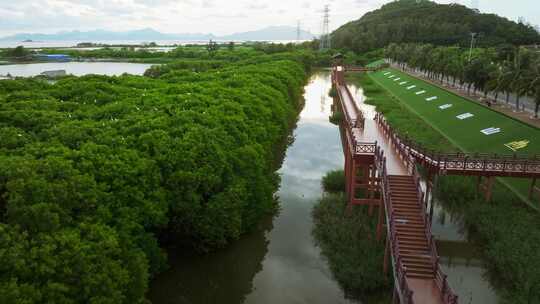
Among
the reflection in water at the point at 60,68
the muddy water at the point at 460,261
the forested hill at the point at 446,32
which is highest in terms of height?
the forested hill at the point at 446,32

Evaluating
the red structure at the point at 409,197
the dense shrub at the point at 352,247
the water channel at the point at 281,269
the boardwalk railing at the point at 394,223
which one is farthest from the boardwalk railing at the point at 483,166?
the dense shrub at the point at 352,247

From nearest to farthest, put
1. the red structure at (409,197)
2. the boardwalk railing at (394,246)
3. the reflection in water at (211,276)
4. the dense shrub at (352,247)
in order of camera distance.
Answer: the boardwalk railing at (394,246) < the red structure at (409,197) < the dense shrub at (352,247) < the reflection in water at (211,276)

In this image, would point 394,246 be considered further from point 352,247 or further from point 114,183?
point 114,183

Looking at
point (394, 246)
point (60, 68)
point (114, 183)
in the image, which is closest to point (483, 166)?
point (394, 246)

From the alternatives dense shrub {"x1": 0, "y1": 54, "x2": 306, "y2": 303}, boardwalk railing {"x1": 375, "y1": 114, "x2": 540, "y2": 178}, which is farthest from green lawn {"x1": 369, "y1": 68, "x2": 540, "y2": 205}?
dense shrub {"x1": 0, "y1": 54, "x2": 306, "y2": 303}

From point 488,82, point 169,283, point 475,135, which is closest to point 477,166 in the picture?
point 475,135

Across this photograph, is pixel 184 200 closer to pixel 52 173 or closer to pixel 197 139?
pixel 197 139

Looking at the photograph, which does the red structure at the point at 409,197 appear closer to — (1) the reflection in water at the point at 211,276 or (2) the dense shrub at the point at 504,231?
(2) the dense shrub at the point at 504,231
